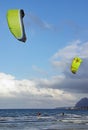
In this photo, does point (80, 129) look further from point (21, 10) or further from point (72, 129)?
point (21, 10)

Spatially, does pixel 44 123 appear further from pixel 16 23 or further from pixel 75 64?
pixel 16 23

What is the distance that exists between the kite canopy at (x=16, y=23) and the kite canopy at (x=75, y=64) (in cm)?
1080

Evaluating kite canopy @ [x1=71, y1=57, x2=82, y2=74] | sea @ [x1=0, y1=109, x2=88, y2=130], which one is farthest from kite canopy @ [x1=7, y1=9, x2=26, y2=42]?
sea @ [x1=0, y1=109, x2=88, y2=130]

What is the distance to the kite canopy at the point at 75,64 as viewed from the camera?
31.3 meters

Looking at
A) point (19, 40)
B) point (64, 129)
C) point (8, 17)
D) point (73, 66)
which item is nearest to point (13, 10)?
point (8, 17)

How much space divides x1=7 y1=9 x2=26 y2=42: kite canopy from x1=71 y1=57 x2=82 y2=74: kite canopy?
35.4ft

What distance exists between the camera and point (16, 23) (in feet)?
70.6

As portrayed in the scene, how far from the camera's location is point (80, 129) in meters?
38.5

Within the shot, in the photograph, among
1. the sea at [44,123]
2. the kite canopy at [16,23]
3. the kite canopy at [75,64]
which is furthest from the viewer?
the sea at [44,123]

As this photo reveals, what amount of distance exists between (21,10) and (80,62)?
11.7 m

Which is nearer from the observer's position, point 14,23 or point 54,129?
point 14,23

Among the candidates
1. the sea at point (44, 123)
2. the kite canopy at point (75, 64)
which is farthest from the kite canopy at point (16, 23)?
the sea at point (44, 123)

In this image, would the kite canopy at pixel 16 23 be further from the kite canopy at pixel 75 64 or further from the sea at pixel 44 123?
the sea at pixel 44 123

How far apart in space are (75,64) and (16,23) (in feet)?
36.8
